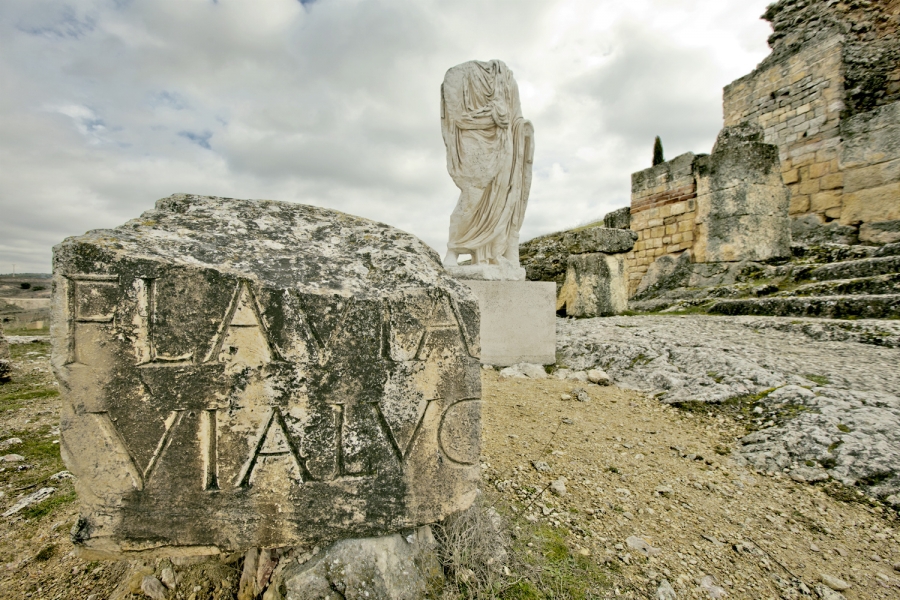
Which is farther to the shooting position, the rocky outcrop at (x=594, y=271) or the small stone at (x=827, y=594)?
the rocky outcrop at (x=594, y=271)

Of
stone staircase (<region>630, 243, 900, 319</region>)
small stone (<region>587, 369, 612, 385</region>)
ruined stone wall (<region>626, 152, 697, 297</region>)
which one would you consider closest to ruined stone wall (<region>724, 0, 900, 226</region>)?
ruined stone wall (<region>626, 152, 697, 297</region>)

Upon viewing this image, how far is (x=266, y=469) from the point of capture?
1.25 m

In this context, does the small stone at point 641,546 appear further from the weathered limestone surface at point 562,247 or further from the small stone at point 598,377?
the weathered limestone surface at point 562,247

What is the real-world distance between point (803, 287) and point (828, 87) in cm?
596

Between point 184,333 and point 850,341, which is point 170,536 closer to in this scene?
point 184,333

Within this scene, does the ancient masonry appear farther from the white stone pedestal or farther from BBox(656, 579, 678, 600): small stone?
BBox(656, 579, 678, 600): small stone

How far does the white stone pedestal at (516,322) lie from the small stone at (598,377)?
70 cm

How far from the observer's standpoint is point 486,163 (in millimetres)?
4449

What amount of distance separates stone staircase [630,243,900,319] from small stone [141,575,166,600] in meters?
5.88

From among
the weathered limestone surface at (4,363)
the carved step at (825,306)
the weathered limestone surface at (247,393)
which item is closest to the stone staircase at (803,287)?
the carved step at (825,306)

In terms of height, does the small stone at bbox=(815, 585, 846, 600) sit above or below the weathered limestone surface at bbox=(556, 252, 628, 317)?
below

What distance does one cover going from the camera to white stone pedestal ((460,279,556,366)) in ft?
13.9

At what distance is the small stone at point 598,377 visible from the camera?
142 inches

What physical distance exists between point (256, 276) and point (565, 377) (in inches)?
125
